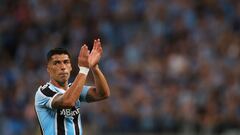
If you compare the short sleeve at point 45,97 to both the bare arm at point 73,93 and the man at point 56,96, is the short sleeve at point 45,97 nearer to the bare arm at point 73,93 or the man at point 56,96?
the man at point 56,96

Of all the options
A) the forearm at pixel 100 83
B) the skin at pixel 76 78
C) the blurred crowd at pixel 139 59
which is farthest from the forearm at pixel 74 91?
the blurred crowd at pixel 139 59

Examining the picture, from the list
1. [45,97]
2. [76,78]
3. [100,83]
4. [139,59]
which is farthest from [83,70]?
[139,59]

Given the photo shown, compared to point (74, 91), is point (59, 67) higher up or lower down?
higher up

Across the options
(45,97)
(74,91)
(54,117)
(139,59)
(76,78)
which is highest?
(76,78)

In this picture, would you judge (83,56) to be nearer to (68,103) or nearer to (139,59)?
(68,103)

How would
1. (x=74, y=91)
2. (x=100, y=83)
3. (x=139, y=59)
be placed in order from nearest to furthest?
(x=74, y=91) < (x=100, y=83) < (x=139, y=59)

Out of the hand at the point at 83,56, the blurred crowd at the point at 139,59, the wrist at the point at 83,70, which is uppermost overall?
the hand at the point at 83,56

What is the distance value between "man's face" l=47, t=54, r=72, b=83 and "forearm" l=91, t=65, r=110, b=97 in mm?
346

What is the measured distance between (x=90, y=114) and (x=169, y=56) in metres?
2.18

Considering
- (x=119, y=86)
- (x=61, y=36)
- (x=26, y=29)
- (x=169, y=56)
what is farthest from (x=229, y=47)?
(x=26, y=29)

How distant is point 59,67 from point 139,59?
825cm

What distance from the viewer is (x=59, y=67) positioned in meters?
8.16

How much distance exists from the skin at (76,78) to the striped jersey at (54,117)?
0.49 ft

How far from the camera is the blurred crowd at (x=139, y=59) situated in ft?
47.8
